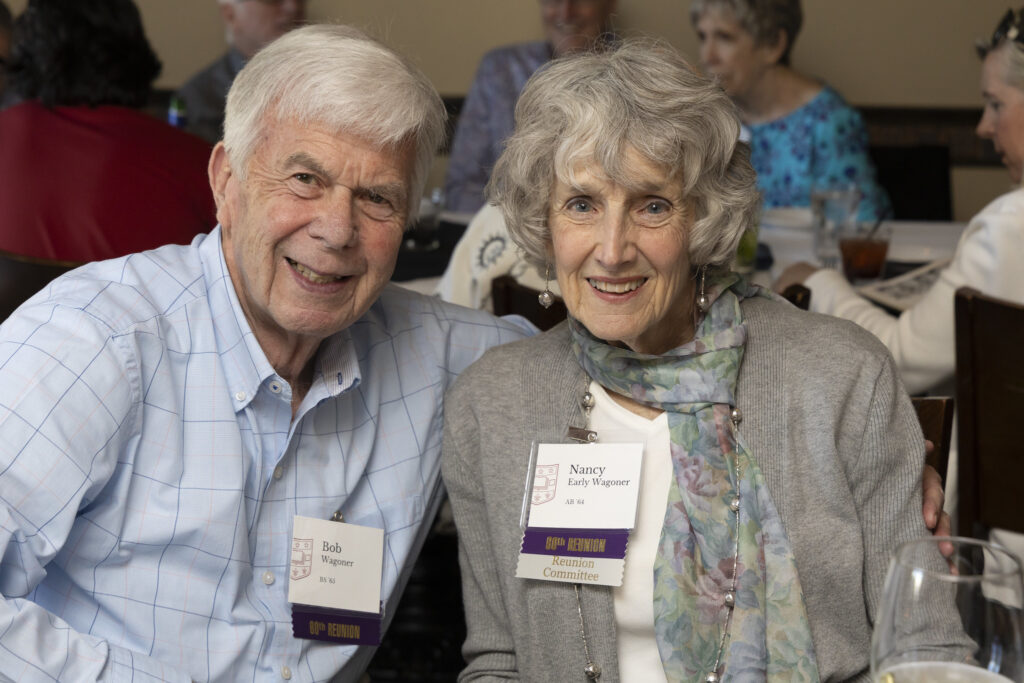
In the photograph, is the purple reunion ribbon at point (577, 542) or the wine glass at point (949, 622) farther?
the purple reunion ribbon at point (577, 542)

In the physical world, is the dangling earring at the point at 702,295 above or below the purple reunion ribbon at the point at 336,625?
above

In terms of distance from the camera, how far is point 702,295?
173 centimetres

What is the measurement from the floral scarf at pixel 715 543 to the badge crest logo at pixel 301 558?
0.52m

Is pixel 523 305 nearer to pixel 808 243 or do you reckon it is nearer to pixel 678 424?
pixel 678 424

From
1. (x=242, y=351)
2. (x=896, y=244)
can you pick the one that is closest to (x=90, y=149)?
(x=242, y=351)

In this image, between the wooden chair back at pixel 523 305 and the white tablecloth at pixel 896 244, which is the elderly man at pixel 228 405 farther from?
the white tablecloth at pixel 896 244

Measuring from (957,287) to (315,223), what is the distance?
1.54 m

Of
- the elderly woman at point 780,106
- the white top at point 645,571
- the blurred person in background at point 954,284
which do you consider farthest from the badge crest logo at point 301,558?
the elderly woman at point 780,106

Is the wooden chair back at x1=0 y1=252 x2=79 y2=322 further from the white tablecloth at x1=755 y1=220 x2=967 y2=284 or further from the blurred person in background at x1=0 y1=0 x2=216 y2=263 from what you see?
the white tablecloth at x1=755 y1=220 x2=967 y2=284

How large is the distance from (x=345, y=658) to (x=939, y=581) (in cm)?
110

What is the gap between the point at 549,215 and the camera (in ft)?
5.60

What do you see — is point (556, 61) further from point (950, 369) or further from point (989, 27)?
point (989, 27)

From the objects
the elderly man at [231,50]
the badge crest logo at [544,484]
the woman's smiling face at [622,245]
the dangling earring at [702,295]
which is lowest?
the elderly man at [231,50]

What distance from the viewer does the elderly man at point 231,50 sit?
5641 millimetres
